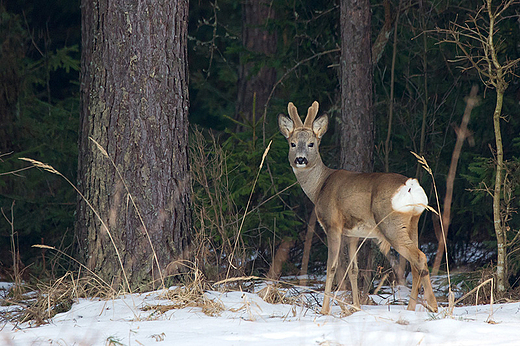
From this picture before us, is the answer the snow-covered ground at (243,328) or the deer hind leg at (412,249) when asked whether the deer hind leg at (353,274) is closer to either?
the deer hind leg at (412,249)

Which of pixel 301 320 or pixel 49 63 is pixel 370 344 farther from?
pixel 49 63

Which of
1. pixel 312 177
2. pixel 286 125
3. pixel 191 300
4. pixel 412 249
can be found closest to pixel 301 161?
Answer: pixel 312 177

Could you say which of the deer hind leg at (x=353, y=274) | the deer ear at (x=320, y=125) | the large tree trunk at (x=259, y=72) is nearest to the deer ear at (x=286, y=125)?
the deer ear at (x=320, y=125)

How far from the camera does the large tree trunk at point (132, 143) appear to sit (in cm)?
546

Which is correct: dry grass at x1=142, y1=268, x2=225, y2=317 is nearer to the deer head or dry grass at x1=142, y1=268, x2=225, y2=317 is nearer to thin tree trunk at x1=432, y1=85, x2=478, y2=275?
the deer head

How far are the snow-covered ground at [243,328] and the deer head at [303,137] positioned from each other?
1839mm

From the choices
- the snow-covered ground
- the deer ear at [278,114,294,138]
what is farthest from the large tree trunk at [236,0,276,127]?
the snow-covered ground

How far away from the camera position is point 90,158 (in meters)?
5.61

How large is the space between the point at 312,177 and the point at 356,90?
152 centimetres

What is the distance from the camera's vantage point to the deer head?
6398 mm

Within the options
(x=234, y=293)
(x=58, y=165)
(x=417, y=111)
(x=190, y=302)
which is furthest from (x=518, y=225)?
(x=58, y=165)

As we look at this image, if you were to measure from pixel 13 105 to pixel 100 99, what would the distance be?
520 centimetres

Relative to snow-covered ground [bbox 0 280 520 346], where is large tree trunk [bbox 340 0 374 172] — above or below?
above

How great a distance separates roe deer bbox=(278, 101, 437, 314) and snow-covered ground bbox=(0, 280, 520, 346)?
0.67 m
